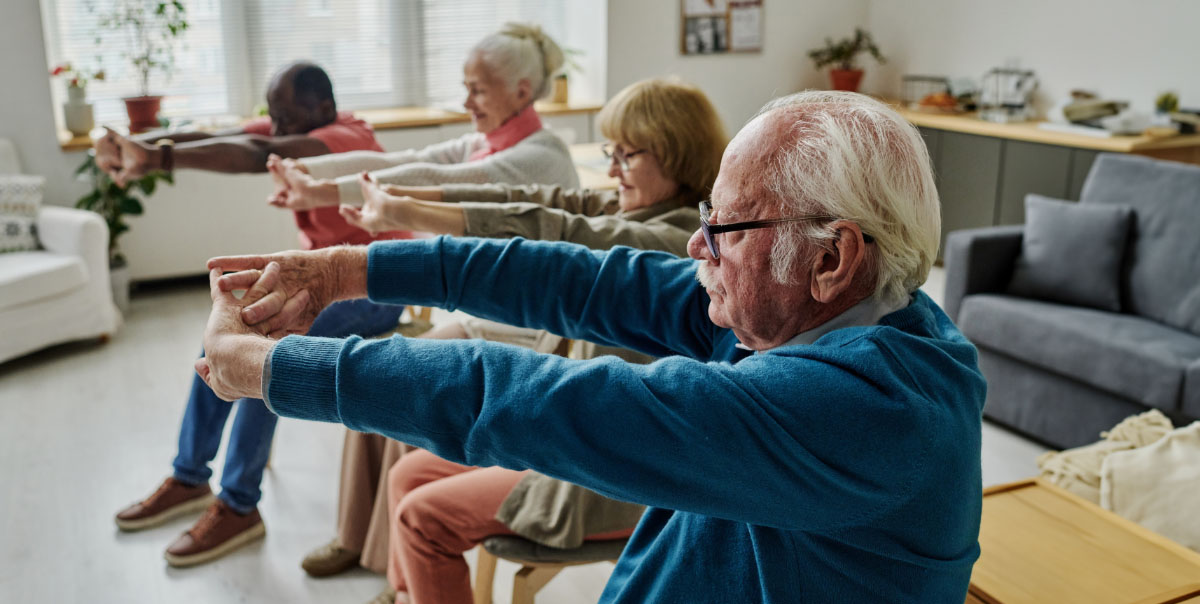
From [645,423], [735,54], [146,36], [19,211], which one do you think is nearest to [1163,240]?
[645,423]

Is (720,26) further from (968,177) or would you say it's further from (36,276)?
(36,276)

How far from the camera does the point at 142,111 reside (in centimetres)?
497

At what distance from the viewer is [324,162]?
2.59 m

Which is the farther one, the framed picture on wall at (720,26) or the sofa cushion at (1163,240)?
the framed picture on wall at (720,26)

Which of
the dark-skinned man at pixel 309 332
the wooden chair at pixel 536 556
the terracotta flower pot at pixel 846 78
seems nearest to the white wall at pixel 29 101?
the dark-skinned man at pixel 309 332

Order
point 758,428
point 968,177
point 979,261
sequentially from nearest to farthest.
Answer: point 758,428
point 979,261
point 968,177

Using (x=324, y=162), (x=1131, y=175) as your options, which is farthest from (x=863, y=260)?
(x=1131, y=175)

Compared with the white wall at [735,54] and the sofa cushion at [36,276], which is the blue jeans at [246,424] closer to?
the sofa cushion at [36,276]

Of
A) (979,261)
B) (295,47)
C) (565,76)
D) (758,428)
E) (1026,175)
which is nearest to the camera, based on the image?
(758,428)

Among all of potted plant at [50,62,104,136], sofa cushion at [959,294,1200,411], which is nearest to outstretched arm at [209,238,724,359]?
sofa cushion at [959,294,1200,411]

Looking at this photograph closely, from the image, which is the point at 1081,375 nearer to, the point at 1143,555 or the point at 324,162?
the point at 1143,555

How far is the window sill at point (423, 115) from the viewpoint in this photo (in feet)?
18.1

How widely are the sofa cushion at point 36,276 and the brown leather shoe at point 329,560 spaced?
7.14 ft

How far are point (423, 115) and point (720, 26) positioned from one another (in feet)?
6.82
